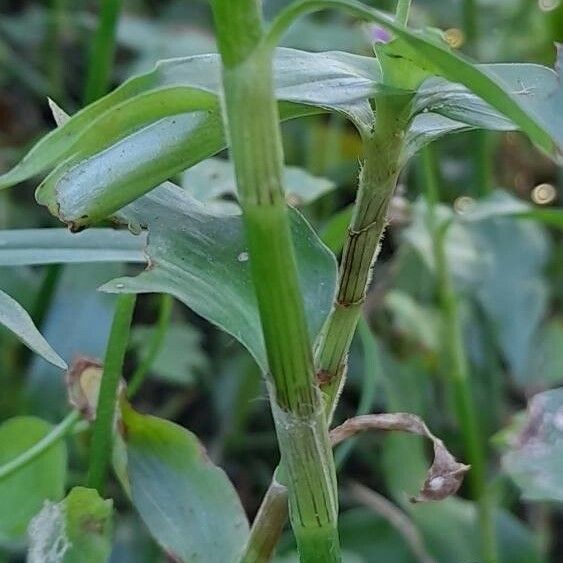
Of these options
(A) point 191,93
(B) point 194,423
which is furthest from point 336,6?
(B) point 194,423

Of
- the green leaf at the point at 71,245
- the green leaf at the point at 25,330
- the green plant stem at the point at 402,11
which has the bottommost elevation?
the green leaf at the point at 25,330

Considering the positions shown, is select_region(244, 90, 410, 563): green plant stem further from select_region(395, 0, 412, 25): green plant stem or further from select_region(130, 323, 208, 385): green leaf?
select_region(130, 323, 208, 385): green leaf

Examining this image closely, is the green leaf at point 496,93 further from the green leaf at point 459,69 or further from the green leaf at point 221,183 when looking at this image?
the green leaf at point 221,183

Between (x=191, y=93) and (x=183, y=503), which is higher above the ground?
(x=191, y=93)

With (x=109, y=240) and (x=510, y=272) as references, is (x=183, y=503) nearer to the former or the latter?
(x=109, y=240)

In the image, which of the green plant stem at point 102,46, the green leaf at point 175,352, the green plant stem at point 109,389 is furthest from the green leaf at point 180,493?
the green leaf at point 175,352

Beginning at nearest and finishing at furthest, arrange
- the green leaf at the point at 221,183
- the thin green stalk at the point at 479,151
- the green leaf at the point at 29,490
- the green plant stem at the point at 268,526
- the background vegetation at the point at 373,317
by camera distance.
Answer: the green plant stem at the point at 268,526 → the green leaf at the point at 29,490 → the green leaf at the point at 221,183 → the background vegetation at the point at 373,317 → the thin green stalk at the point at 479,151
